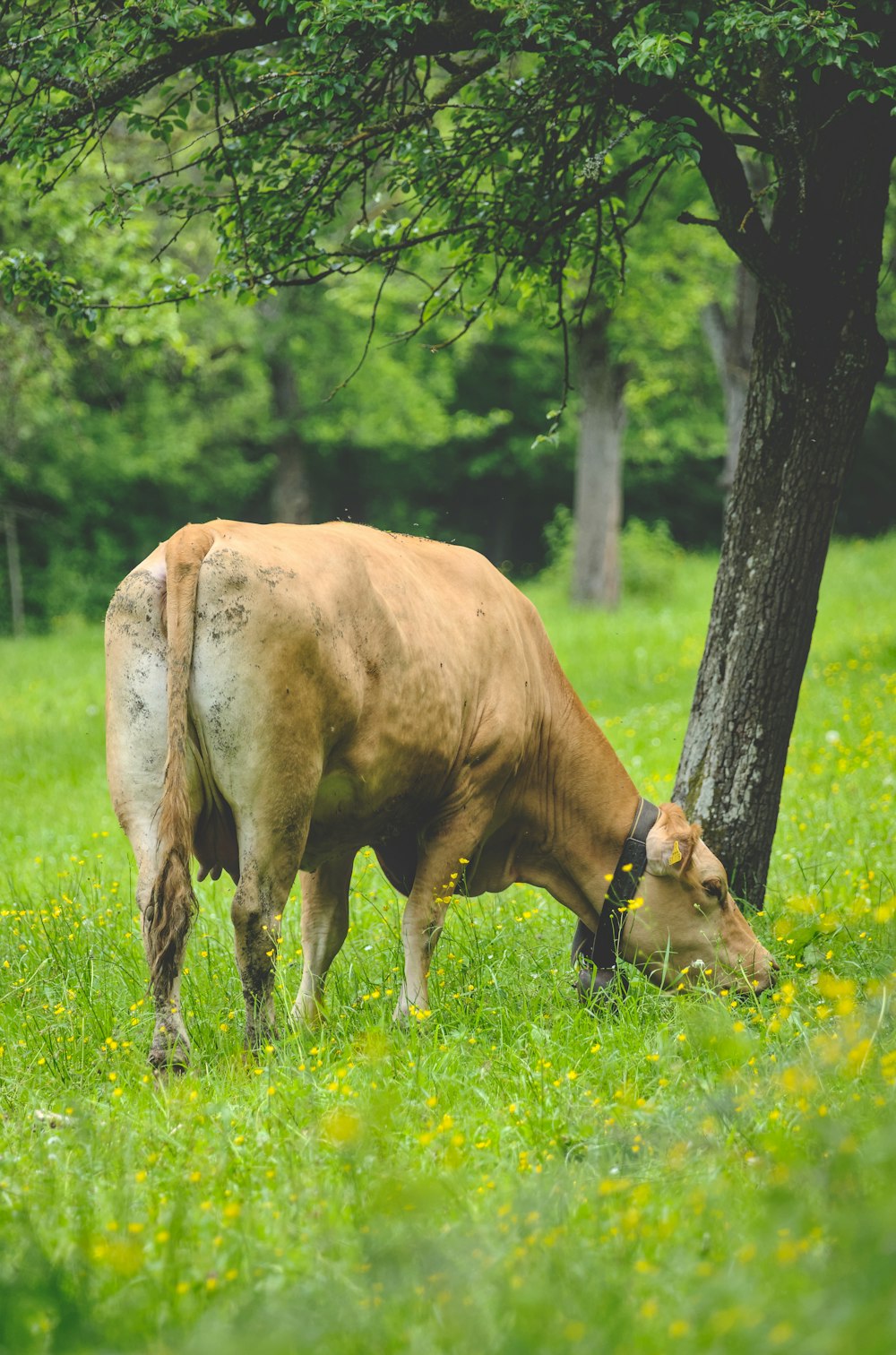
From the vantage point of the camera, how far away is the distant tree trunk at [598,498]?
62.5 feet

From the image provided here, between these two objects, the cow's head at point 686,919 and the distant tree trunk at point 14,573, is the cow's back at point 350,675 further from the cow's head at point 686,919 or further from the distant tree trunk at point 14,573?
the distant tree trunk at point 14,573

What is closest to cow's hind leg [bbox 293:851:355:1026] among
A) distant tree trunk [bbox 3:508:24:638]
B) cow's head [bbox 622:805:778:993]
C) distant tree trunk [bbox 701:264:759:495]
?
cow's head [bbox 622:805:778:993]

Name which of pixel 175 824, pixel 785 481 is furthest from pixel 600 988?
pixel 785 481

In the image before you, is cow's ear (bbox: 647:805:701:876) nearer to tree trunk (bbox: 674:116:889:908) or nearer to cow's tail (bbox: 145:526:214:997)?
tree trunk (bbox: 674:116:889:908)

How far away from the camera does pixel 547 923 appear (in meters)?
6.17

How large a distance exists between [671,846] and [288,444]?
22.5m

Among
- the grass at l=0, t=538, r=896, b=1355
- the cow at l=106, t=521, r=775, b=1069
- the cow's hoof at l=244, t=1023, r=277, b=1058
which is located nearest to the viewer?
the grass at l=0, t=538, r=896, b=1355

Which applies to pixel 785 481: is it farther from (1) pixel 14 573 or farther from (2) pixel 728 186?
(1) pixel 14 573

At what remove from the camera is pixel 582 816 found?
539 cm

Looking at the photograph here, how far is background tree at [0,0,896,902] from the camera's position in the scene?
4.70 meters

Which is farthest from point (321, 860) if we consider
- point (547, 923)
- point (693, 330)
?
point (693, 330)

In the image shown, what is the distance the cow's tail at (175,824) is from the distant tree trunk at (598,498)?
15.6 metres

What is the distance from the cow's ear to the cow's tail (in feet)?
6.78

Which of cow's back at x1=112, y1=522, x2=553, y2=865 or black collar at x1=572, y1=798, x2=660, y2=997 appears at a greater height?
cow's back at x1=112, y1=522, x2=553, y2=865
